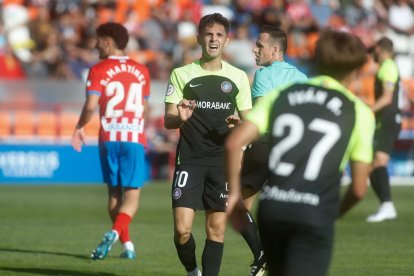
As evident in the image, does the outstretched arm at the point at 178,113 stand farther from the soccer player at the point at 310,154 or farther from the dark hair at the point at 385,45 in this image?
the dark hair at the point at 385,45

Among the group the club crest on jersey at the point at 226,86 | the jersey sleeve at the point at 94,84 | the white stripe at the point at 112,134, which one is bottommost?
the white stripe at the point at 112,134

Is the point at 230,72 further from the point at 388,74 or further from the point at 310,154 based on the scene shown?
the point at 388,74

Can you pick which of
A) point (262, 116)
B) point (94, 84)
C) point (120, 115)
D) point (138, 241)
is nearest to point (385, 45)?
point (138, 241)

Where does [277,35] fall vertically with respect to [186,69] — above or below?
above

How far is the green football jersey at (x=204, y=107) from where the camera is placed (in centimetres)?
852

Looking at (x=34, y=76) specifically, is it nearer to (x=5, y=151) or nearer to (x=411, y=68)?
(x=5, y=151)

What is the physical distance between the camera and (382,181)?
15.2 metres

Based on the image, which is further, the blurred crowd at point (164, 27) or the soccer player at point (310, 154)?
the blurred crowd at point (164, 27)

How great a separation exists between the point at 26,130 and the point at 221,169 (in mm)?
14702

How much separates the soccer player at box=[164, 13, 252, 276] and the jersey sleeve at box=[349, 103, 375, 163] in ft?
9.62

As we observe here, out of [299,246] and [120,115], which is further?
[120,115]

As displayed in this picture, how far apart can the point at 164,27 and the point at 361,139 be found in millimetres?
21618

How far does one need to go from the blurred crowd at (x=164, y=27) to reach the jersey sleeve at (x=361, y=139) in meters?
18.5

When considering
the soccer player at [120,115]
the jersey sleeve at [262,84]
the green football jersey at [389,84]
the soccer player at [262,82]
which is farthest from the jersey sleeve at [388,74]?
the jersey sleeve at [262,84]
